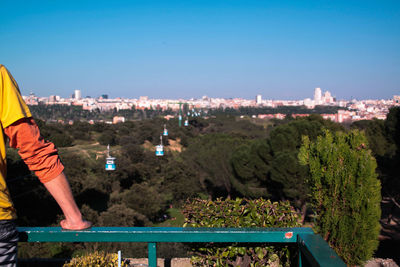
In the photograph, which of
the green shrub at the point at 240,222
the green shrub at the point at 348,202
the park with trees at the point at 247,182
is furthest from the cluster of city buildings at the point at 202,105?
the green shrub at the point at 240,222

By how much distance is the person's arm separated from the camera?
3.15 ft

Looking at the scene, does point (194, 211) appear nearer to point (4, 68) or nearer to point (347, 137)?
point (4, 68)

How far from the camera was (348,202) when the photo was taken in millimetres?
2463

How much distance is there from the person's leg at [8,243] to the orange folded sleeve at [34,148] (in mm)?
151

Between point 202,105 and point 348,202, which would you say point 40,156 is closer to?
point 348,202

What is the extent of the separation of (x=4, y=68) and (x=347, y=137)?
2.50 m

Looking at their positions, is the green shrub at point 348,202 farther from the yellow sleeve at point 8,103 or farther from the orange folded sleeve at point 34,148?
the yellow sleeve at point 8,103

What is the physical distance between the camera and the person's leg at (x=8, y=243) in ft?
3.12

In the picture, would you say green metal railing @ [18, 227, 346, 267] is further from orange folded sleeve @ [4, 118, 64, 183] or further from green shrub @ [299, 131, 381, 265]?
green shrub @ [299, 131, 381, 265]

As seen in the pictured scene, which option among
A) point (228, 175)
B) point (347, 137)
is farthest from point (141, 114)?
point (347, 137)

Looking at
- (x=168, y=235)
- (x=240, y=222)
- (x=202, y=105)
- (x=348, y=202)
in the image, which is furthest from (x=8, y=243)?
(x=202, y=105)

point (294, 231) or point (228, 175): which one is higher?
point (294, 231)

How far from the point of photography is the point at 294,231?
1291mm

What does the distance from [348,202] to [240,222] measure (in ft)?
3.55
